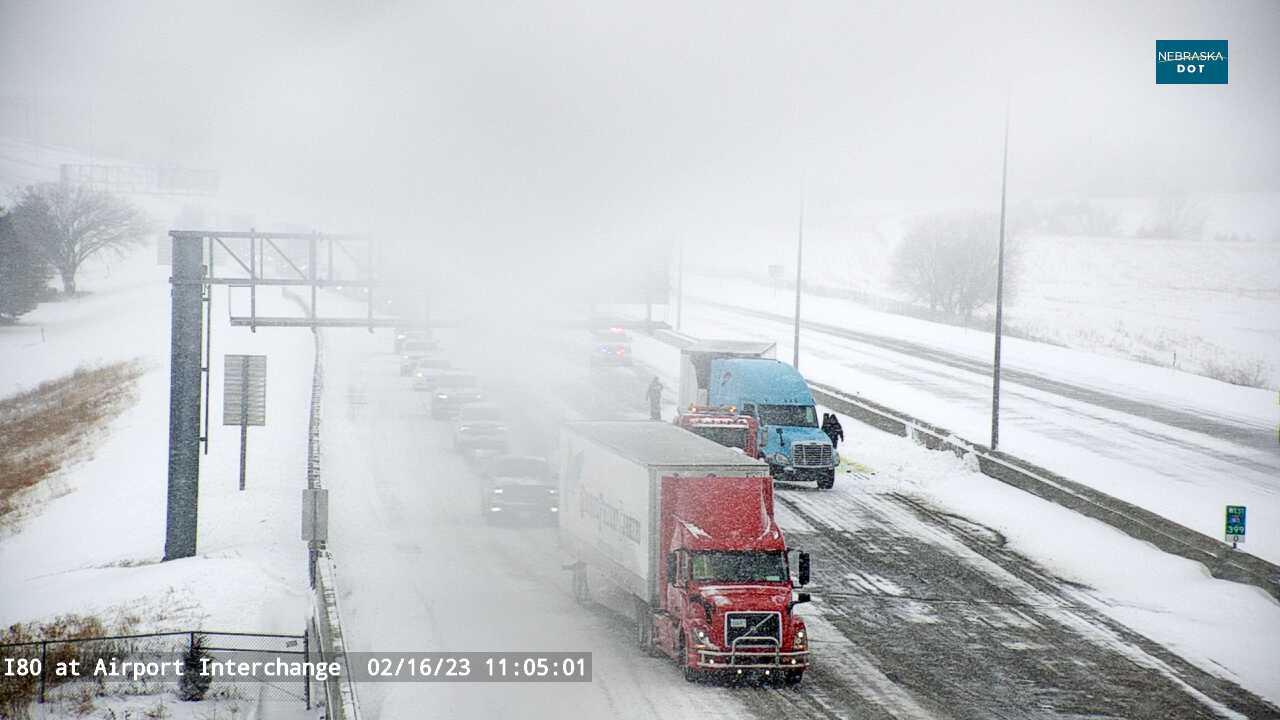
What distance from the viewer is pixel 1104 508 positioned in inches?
1328

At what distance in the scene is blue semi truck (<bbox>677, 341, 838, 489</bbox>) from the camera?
38.1 meters

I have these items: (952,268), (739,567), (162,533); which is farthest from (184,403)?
(952,268)

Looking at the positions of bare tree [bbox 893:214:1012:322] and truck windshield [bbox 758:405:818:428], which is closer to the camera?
truck windshield [bbox 758:405:818:428]

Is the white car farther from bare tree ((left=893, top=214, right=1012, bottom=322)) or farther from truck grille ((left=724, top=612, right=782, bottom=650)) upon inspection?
bare tree ((left=893, top=214, right=1012, bottom=322))

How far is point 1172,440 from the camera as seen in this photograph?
47156 millimetres

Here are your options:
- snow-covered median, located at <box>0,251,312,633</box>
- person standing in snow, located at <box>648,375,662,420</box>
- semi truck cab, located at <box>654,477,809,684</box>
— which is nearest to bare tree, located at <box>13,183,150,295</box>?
snow-covered median, located at <box>0,251,312,633</box>

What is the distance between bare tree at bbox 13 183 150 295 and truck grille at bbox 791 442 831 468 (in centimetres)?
8652

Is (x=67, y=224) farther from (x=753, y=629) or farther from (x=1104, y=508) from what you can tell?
(x=753, y=629)

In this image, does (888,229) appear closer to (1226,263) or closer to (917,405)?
(1226,263)

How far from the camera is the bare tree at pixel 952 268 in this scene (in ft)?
317

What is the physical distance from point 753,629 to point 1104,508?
16.6 m

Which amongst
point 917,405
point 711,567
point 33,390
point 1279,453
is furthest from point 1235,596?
point 33,390

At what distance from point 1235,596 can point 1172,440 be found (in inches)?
817

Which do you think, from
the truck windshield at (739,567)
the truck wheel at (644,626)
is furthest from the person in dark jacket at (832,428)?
the truck windshield at (739,567)
